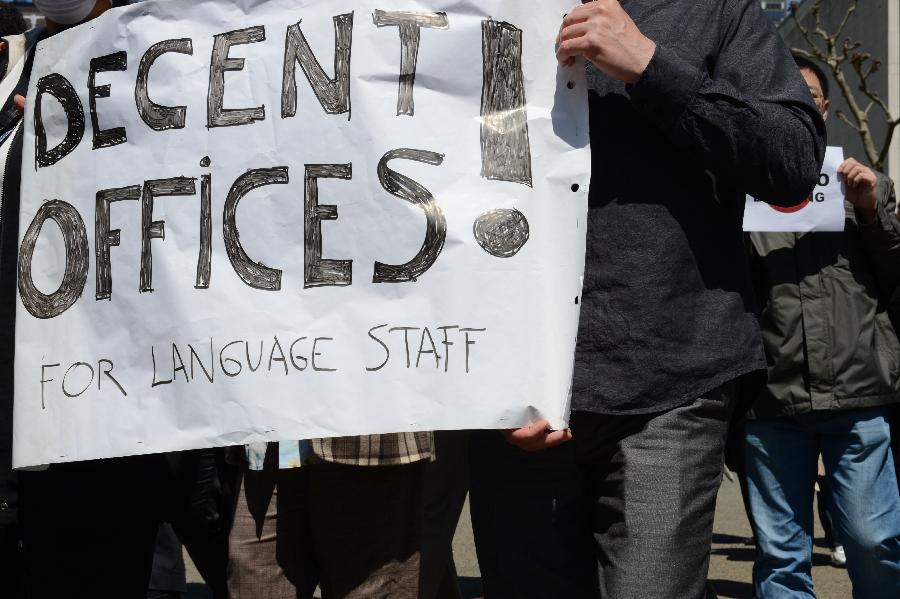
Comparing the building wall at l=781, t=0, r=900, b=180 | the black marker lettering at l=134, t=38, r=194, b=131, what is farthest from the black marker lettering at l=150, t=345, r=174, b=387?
Result: the building wall at l=781, t=0, r=900, b=180

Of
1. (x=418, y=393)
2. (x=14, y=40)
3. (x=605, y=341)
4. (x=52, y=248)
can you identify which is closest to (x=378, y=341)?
(x=418, y=393)

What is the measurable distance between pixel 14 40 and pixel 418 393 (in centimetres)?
160

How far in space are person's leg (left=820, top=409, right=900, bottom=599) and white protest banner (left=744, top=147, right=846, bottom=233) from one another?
65cm

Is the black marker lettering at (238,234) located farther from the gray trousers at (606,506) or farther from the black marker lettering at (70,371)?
the gray trousers at (606,506)

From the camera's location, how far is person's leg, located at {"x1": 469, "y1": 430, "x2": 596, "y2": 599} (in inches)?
98.0

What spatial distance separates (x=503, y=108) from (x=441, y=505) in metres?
1.85

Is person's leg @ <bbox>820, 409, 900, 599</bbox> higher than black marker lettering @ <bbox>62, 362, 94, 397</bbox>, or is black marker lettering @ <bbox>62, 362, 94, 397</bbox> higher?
black marker lettering @ <bbox>62, 362, 94, 397</bbox>

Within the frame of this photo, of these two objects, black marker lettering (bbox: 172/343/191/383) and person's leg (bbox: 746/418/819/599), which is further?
person's leg (bbox: 746/418/819/599)

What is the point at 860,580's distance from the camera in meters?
4.10

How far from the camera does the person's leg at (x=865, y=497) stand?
13.3ft

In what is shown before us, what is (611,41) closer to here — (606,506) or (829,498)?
(606,506)

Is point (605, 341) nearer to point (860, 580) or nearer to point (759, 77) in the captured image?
point (759, 77)

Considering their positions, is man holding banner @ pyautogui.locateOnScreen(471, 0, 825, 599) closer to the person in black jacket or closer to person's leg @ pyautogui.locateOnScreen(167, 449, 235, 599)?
person's leg @ pyautogui.locateOnScreen(167, 449, 235, 599)

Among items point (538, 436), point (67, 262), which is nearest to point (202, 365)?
point (67, 262)
